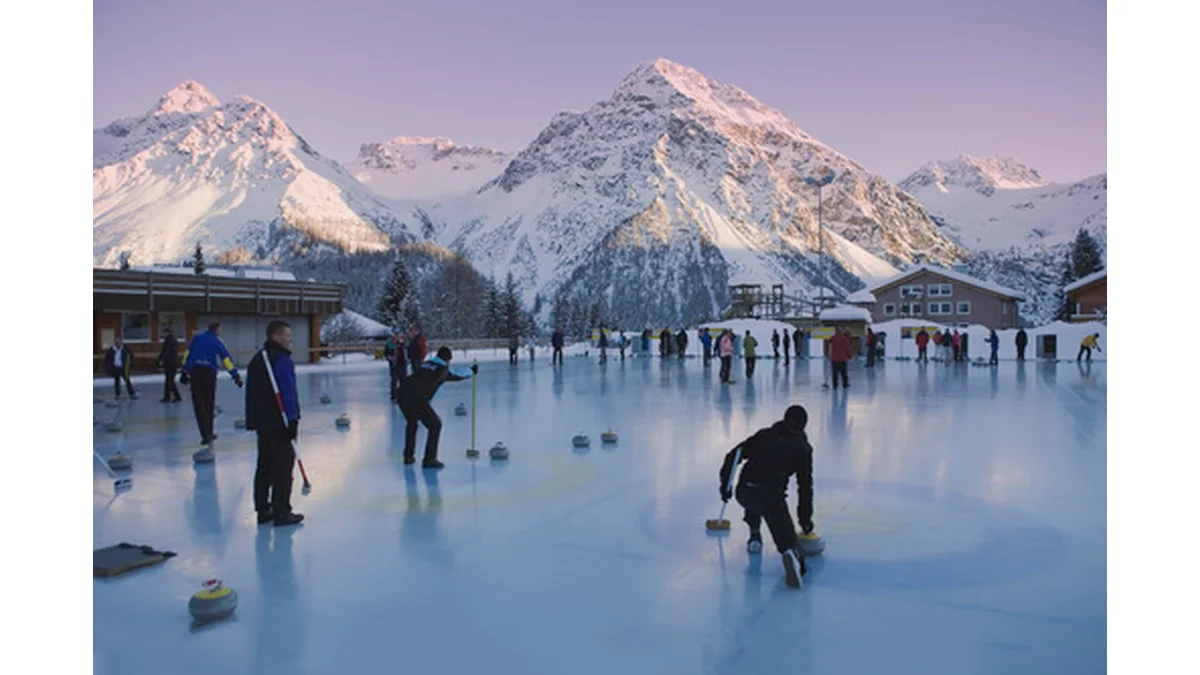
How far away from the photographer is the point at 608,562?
4875 millimetres

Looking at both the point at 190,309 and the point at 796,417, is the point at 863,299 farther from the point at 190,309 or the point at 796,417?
the point at 796,417

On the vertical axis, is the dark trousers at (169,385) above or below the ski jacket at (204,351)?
below

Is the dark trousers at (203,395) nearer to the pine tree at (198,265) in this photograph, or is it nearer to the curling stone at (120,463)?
the curling stone at (120,463)

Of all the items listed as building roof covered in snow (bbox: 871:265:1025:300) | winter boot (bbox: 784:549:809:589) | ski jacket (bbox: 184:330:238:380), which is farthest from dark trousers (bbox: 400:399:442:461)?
building roof covered in snow (bbox: 871:265:1025:300)

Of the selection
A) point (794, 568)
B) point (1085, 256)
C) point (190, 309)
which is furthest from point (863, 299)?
point (794, 568)

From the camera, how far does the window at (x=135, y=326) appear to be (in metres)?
26.6

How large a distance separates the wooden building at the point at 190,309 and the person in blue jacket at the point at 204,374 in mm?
18344

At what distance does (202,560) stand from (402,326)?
187 ft

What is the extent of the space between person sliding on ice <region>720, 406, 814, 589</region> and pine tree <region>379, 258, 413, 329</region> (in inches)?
2293

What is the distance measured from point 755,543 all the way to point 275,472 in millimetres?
3613

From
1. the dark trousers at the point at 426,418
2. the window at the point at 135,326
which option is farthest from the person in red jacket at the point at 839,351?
the window at the point at 135,326

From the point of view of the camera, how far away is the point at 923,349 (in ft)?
96.9
